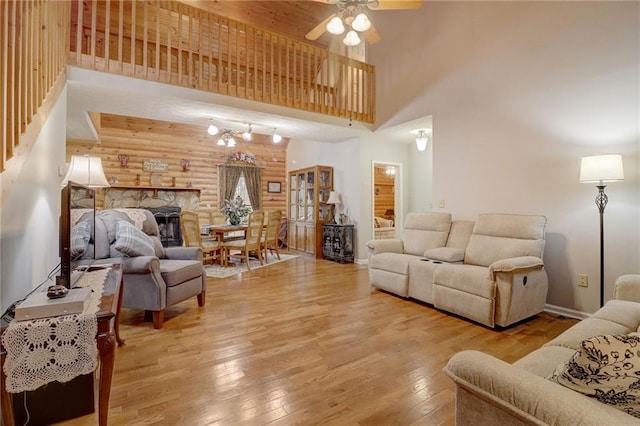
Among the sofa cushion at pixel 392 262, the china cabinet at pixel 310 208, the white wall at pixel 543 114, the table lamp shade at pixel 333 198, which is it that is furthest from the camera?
the china cabinet at pixel 310 208

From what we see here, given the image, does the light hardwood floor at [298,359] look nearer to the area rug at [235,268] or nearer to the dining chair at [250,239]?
the area rug at [235,268]

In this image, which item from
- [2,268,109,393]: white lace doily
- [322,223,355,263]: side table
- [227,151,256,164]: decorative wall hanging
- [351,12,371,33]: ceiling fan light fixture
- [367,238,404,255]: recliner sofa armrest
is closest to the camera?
[2,268,109,393]: white lace doily

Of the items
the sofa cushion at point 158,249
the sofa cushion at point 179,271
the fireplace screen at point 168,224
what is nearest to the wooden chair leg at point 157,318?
the sofa cushion at point 179,271

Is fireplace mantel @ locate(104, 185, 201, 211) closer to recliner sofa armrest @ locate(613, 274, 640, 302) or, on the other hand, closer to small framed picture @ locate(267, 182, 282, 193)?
small framed picture @ locate(267, 182, 282, 193)

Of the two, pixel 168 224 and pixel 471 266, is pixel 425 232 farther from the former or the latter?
pixel 168 224

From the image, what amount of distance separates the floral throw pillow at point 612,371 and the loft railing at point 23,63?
2199mm

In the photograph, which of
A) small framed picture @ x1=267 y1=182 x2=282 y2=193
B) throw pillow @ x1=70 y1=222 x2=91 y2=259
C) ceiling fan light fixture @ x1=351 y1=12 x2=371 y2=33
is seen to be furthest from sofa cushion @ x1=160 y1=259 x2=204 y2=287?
small framed picture @ x1=267 y1=182 x2=282 y2=193

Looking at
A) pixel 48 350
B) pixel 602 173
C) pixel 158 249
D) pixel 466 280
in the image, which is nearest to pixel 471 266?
pixel 466 280

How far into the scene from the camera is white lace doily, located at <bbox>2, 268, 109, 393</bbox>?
117cm

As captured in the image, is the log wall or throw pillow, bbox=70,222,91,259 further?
the log wall

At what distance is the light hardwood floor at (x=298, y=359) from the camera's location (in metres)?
1.63

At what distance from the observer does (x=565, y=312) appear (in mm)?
3094

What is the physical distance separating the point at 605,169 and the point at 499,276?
4.05ft

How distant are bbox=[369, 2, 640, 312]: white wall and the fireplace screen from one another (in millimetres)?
5356
